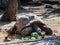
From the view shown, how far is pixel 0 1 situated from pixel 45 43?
35.2ft

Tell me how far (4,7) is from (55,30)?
5592 millimetres

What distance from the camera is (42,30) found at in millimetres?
7391

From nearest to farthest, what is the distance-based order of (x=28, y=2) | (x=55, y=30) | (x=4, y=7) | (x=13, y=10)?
(x=55, y=30)
(x=13, y=10)
(x=4, y=7)
(x=28, y=2)

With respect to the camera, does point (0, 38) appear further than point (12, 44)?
Yes

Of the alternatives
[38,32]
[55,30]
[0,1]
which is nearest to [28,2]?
[0,1]

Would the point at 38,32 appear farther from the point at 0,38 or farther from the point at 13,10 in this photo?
the point at 13,10

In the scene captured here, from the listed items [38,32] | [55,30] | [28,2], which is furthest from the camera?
[28,2]

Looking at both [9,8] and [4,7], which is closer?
[9,8]

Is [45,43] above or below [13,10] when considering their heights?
above

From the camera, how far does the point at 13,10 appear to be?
32.6ft

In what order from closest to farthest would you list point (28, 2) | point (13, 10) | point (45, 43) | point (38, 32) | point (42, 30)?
point (45, 43) < point (38, 32) < point (42, 30) < point (13, 10) < point (28, 2)

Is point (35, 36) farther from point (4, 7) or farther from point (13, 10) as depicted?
point (4, 7)

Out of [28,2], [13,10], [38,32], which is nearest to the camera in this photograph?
[38,32]

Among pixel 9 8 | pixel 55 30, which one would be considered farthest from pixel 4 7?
pixel 55 30
